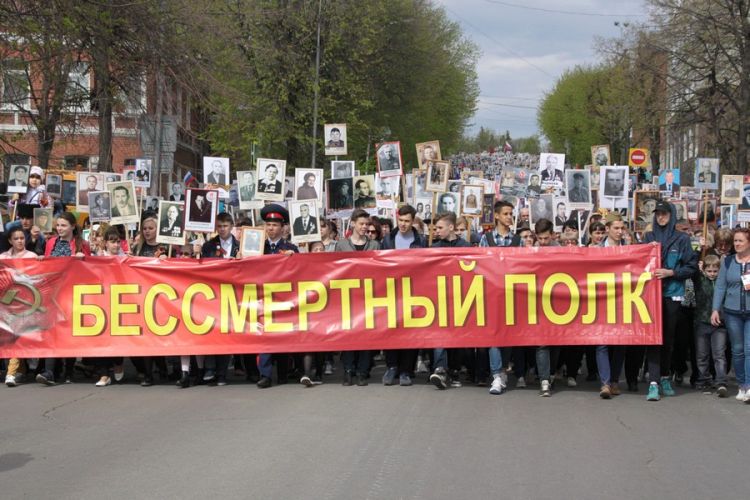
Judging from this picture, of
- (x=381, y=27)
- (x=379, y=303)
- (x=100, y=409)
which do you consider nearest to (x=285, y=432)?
(x=100, y=409)

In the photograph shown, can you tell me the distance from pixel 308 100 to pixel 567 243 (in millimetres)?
25119

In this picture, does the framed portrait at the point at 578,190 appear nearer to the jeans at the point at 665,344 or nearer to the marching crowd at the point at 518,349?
the marching crowd at the point at 518,349

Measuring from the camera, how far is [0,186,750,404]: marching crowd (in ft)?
33.5

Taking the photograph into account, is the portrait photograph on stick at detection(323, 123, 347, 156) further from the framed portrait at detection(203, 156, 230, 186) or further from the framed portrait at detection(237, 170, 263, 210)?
the framed portrait at detection(237, 170, 263, 210)

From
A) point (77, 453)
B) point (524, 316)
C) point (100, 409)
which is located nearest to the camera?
point (77, 453)

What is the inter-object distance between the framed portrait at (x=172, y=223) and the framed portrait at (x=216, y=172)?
6.14m

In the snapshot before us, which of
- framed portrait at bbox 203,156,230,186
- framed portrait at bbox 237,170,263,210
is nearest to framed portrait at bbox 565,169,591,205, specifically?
framed portrait at bbox 237,170,263,210

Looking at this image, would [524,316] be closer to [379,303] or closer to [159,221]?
[379,303]

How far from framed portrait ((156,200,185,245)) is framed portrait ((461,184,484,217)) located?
553 centimetres

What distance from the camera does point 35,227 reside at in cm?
1292

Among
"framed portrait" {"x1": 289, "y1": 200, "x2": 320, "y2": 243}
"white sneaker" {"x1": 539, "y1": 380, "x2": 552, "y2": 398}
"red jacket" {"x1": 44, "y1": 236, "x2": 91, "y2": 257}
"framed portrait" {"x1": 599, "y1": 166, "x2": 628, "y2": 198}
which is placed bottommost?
"white sneaker" {"x1": 539, "y1": 380, "x2": 552, "y2": 398}

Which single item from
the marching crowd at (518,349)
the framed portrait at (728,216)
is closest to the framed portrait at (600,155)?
the framed portrait at (728,216)

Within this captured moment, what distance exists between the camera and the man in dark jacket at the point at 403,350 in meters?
10.9

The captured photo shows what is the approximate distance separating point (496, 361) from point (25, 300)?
5.28 m
